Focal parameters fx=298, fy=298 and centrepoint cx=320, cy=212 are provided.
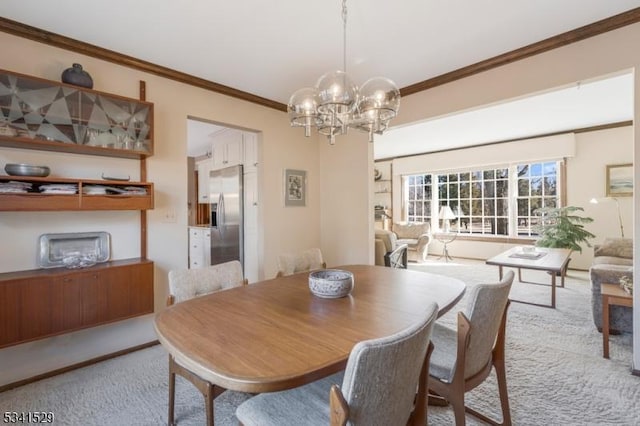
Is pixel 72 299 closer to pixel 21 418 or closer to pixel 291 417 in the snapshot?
pixel 21 418

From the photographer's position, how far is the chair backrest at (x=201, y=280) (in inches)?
70.5

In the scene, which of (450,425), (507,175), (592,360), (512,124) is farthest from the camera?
(507,175)

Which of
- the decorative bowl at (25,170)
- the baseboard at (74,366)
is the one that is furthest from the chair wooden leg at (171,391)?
the decorative bowl at (25,170)

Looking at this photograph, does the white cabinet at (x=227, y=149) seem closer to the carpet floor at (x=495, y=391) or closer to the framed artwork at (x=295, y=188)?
the framed artwork at (x=295, y=188)

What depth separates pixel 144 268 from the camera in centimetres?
246

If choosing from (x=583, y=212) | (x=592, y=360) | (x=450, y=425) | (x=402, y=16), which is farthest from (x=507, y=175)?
(x=450, y=425)

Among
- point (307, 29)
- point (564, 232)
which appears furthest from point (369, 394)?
point (564, 232)

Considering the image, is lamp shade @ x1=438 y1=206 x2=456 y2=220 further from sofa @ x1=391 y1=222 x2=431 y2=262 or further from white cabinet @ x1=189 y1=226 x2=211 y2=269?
white cabinet @ x1=189 y1=226 x2=211 y2=269

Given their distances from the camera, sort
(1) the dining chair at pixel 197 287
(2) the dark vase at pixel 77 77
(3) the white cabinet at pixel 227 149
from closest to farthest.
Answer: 1. (1) the dining chair at pixel 197 287
2. (2) the dark vase at pixel 77 77
3. (3) the white cabinet at pixel 227 149

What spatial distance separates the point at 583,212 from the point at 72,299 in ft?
24.5

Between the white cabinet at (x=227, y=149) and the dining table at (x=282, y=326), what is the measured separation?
2776 mm

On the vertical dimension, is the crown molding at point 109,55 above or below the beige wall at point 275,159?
above

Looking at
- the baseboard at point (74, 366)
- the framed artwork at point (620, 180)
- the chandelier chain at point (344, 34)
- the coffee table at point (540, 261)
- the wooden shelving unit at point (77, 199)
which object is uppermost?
the chandelier chain at point (344, 34)

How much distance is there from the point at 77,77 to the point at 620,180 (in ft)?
24.9
